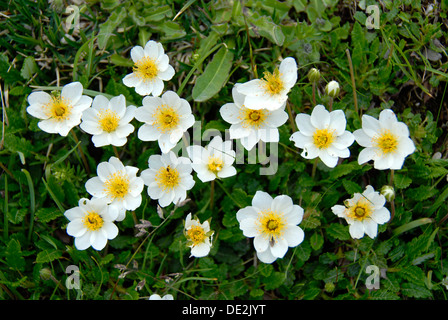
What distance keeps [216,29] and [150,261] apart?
1.96 meters

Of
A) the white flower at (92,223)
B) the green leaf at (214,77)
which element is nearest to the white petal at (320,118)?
the green leaf at (214,77)

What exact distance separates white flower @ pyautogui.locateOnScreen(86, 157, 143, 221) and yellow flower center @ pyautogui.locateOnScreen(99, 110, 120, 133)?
0.82 feet

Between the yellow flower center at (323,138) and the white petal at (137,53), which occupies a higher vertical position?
the white petal at (137,53)

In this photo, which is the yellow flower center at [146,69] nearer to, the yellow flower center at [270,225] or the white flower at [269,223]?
the white flower at [269,223]

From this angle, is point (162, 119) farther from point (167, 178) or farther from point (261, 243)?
point (261, 243)

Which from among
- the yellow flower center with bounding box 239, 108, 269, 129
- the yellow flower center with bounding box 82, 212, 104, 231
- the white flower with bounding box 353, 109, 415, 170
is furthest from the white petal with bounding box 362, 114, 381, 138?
the yellow flower center with bounding box 82, 212, 104, 231

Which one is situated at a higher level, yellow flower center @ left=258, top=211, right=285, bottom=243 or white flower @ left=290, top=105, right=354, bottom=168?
white flower @ left=290, top=105, right=354, bottom=168

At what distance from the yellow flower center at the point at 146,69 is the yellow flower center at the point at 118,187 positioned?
785 millimetres

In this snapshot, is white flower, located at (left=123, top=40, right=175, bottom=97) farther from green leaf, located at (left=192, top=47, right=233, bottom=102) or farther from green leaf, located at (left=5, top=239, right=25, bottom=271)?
green leaf, located at (left=5, top=239, right=25, bottom=271)

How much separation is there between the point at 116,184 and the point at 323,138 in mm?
1549

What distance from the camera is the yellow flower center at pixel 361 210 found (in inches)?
127

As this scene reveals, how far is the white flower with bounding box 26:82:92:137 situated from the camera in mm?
3395

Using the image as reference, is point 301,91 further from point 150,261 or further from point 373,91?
point 150,261

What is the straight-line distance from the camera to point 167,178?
3.31m
